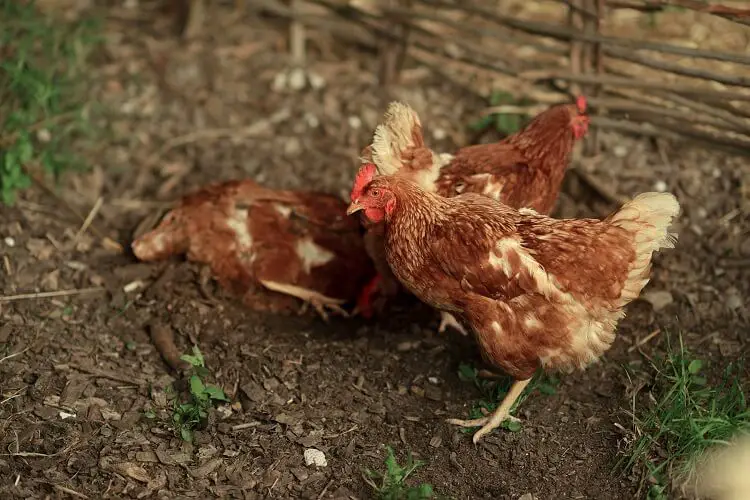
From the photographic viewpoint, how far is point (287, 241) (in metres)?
3.93

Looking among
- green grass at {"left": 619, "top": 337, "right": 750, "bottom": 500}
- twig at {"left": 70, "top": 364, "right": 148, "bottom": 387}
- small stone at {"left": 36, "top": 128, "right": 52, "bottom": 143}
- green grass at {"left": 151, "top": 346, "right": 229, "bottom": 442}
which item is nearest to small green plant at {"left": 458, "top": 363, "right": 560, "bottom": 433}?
green grass at {"left": 619, "top": 337, "right": 750, "bottom": 500}

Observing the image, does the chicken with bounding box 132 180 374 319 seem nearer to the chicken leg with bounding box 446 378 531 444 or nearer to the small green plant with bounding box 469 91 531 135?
the chicken leg with bounding box 446 378 531 444

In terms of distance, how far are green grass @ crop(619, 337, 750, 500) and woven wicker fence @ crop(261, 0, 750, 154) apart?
1342mm

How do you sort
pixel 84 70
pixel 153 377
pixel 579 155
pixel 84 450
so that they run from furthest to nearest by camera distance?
pixel 84 70 → pixel 579 155 → pixel 153 377 → pixel 84 450

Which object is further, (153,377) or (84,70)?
(84,70)

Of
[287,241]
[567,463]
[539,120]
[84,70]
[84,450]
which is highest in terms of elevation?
[539,120]

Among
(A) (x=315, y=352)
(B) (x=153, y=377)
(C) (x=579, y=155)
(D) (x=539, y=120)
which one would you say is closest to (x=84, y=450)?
(B) (x=153, y=377)

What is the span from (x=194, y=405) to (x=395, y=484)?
93 centimetres

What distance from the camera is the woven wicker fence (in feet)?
12.9

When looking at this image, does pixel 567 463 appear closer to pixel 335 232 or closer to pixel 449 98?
pixel 335 232

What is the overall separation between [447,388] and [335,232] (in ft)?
3.40

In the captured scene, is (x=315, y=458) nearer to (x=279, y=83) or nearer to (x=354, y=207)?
(x=354, y=207)

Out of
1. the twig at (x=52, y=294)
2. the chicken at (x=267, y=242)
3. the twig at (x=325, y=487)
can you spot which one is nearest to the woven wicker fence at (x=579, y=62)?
the chicken at (x=267, y=242)

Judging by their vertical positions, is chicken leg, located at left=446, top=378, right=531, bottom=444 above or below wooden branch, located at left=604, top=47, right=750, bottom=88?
below
